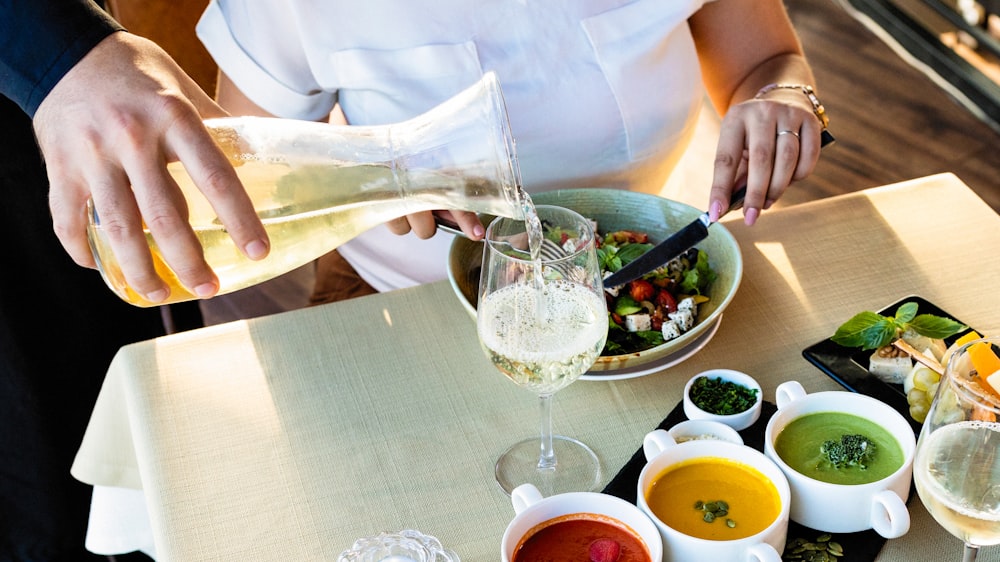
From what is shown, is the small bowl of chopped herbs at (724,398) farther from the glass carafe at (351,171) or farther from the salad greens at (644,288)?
the glass carafe at (351,171)

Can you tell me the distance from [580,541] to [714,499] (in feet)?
0.38

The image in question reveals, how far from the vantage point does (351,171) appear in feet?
2.78

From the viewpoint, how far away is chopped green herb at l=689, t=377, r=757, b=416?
36.4 inches

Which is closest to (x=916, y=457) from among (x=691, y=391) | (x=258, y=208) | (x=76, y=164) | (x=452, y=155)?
(x=691, y=391)

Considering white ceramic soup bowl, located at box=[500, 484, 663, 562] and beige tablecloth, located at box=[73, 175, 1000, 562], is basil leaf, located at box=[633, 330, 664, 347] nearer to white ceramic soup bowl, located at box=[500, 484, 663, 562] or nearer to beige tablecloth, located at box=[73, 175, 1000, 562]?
beige tablecloth, located at box=[73, 175, 1000, 562]

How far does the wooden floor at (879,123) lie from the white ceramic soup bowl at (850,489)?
1939 millimetres

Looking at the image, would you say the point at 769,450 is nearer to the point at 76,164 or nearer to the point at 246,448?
the point at 246,448

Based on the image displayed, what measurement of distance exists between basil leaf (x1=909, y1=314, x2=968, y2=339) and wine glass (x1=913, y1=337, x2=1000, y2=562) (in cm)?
26

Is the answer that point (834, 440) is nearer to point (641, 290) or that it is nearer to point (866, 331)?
point (866, 331)

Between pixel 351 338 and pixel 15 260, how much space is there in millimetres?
756

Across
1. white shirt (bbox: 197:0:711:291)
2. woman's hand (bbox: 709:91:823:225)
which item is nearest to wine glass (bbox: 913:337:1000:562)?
woman's hand (bbox: 709:91:823:225)

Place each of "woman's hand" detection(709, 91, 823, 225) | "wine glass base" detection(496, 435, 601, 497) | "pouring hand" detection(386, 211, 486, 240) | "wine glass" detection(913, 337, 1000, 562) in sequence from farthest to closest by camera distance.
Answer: "woman's hand" detection(709, 91, 823, 225)
"pouring hand" detection(386, 211, 486, 240)
"wine glass base" detection(496, 435, 601, 497)
"wine glass" detection(913, 337, 1000, 562)

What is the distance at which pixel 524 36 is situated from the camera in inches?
50.4

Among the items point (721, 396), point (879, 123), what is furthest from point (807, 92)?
point (879, 123)
